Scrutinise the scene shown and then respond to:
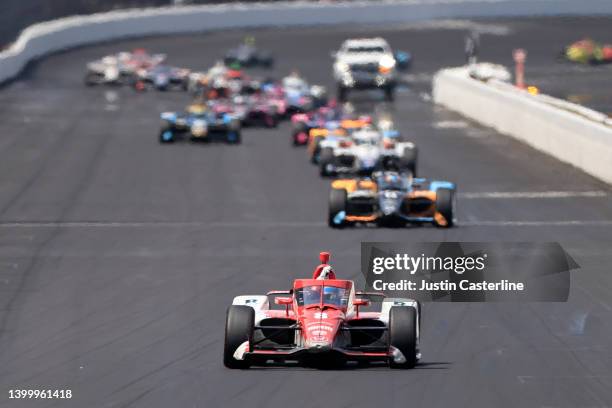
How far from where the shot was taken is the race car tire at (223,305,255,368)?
588 inches

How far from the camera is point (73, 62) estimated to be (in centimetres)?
7400

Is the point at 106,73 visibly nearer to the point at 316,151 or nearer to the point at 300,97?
the point at 300,97

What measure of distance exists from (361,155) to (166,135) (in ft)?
31.3

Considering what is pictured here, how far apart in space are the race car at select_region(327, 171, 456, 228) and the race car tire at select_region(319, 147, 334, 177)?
6396 mm

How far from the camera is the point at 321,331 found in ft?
49.1

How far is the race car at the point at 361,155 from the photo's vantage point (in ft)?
104

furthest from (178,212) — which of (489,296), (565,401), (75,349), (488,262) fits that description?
(565,401)

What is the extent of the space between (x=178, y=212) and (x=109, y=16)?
6267 centimetres

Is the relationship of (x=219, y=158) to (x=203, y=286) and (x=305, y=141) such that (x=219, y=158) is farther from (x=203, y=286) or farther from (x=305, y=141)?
(x=203, y=286)

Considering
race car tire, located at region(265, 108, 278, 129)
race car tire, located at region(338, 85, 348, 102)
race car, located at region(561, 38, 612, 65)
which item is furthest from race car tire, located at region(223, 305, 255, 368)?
race car, located at region(561, 38, 612, 65)

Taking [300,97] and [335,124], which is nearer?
[335,124]

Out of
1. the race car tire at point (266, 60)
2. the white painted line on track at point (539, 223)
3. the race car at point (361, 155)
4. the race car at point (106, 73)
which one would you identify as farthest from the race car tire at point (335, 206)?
the race car tire at point (266, 60)

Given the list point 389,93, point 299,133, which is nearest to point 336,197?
point 299,133
